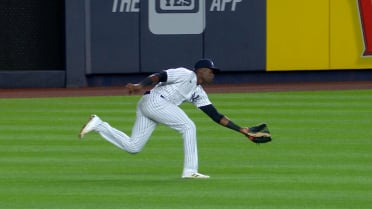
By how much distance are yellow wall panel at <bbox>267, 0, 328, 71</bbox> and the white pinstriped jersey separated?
13514 mm

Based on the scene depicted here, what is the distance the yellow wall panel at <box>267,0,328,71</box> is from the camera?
2642 cm

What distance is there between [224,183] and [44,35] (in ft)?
44.8

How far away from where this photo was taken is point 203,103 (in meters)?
13.1

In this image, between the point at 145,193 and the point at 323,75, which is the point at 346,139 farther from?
the point at 323,75

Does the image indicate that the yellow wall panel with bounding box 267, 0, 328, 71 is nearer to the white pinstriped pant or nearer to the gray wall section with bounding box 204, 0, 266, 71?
the gray wall section with bounding box 204, 0, 266, 71

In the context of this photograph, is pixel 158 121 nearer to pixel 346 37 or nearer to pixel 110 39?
pixel 110 39

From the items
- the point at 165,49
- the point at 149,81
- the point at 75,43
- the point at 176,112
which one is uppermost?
the point at 149,81

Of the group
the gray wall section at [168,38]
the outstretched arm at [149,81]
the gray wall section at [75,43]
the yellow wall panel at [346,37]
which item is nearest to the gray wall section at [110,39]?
A: the gray wall section at [168,38]

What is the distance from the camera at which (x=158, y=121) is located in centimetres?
1303

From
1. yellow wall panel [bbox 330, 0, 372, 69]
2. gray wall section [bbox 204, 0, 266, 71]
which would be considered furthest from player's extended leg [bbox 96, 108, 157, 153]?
yellow wall panel [bbox 330, 0, 372, 69]

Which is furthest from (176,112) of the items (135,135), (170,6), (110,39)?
(170,6)

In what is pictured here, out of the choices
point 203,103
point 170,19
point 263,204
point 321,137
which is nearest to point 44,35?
point 170,19

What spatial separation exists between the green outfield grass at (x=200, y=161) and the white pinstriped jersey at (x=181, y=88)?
0.82 metres

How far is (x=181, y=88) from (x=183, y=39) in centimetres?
1329
